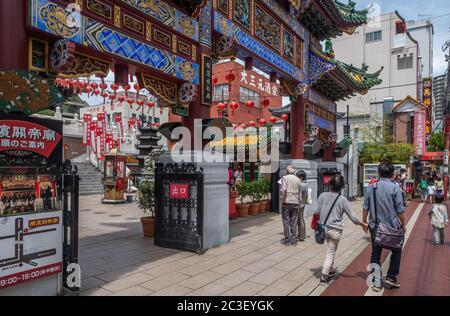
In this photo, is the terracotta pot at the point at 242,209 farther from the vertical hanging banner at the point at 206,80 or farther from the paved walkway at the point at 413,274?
the vertical hanging banner at the point at 206,80

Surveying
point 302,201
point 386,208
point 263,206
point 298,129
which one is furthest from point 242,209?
point 386,208

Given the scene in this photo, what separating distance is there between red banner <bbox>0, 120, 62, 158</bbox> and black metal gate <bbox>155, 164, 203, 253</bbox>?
2.81m

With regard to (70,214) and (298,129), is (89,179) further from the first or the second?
(70,214)

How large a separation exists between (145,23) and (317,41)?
9.63 m

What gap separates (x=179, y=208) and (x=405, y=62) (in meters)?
36.5

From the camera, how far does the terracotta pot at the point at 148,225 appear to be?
25.3ft

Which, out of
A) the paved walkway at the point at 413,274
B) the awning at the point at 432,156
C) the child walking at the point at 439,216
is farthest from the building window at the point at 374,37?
the child walking at the point at 439,216

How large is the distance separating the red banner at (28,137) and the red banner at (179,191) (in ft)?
9.33

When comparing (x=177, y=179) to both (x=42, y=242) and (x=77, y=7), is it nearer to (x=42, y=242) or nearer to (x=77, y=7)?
(x=42, y=242)

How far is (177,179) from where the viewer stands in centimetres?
666

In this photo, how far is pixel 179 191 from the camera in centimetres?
661

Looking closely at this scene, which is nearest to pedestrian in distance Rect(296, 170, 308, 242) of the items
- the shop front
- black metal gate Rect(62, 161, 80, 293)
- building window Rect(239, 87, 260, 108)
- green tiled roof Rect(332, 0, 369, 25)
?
black metal gate Rect(62, 161, 80, 293)

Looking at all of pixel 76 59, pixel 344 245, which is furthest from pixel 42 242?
pixel 344 245

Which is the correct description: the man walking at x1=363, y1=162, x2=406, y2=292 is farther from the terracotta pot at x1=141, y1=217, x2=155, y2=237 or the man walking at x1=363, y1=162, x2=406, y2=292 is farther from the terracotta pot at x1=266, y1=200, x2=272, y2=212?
the terracotta pot at x1=266, y1=200, x2=272, y2=212
